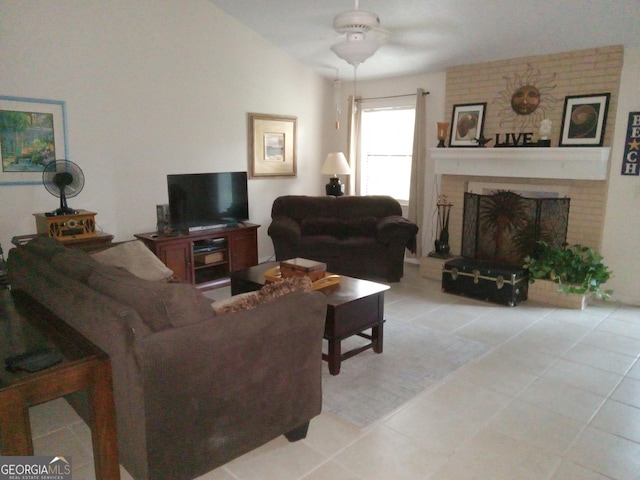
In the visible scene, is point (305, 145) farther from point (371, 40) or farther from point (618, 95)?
point (618, 95)

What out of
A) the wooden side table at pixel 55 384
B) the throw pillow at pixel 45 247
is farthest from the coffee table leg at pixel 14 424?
the throw pillow at pixel 45 247

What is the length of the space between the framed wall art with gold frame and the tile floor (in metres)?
3.17

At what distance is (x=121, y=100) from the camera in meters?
4.39

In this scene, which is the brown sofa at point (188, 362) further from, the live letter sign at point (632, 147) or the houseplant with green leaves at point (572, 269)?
the live letter sign at point (632, 147)

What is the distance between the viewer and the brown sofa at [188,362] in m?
1.69

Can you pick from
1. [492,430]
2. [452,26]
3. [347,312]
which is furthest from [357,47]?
[492,430]

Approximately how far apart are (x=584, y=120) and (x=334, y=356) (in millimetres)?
3490

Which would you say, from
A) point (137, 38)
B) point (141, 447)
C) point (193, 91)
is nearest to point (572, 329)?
point (141, 447)

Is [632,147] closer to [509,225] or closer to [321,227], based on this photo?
[509,225]

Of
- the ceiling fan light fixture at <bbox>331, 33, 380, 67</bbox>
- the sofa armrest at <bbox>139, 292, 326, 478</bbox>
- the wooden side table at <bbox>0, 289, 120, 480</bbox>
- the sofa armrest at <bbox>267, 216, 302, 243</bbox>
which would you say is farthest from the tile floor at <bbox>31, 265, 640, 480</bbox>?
the ceiling fan light fixture at <bbox>331, 33, 380, 67</bbox>

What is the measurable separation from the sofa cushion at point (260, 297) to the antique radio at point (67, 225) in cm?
239

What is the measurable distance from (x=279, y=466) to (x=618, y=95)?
4407 mm

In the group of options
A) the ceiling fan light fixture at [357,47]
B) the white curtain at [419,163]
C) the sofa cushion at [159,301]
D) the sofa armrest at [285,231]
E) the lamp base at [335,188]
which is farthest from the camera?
the lamp base at [335,188]

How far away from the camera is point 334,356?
2.98m
